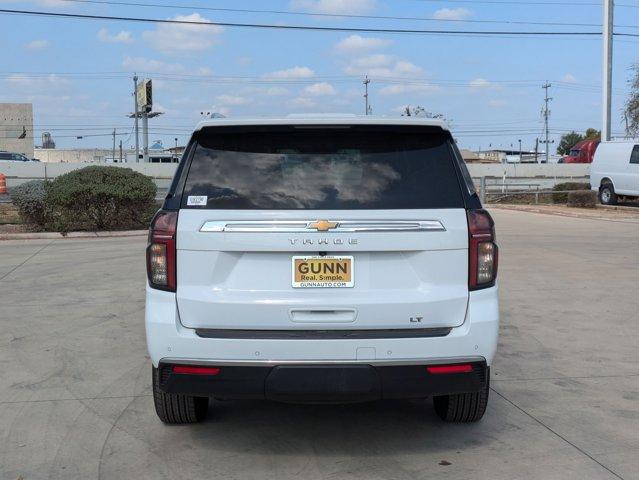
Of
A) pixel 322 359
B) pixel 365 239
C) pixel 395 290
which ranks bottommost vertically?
pixel 322 359

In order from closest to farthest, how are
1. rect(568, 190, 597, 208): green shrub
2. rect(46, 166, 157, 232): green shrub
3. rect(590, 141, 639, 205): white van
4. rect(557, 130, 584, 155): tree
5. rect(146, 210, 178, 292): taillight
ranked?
rect(146, 210, 178, 292): taillight
rect(46, 166, 157, 232): green shrub
rect(590, 141, 639, 205): white van
rect(568, 190, 597, 208): green shrub
rect(557, 130, 584, 155): tree

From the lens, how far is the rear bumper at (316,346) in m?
3.80

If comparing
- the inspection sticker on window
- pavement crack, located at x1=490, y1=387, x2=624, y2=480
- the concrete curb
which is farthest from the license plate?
the concrete curb

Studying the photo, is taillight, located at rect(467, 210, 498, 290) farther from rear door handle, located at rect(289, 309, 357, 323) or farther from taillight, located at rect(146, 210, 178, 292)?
taillight, located at rect(146, 210, 178, 292)

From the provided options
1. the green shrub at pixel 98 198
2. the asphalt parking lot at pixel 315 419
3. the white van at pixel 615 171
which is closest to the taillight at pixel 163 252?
the asphalt parking lot at pixel 315 419

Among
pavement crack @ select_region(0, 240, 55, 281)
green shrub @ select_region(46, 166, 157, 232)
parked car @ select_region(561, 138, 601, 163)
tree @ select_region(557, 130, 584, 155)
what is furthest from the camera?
tree @ select_region(557, 130, 584, 155)

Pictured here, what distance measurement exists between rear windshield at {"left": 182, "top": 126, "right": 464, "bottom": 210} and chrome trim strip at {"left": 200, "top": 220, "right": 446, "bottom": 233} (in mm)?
107

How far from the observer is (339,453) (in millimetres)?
4320

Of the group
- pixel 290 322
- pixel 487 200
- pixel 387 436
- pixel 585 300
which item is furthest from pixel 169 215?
pixel 487 200

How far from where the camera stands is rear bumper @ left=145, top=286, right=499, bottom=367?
380 cm

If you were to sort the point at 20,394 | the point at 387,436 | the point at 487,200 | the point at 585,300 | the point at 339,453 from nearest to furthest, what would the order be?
the point at 339,453 → the point at 387,436 → the point at 20,394 → the point at 585,300 → the point at 487,200

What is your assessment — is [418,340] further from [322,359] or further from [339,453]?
[339,453]

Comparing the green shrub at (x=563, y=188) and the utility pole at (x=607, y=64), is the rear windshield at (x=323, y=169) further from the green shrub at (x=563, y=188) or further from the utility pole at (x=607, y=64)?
the utility pole at (x=607, y=64)

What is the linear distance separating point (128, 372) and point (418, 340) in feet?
10.2
